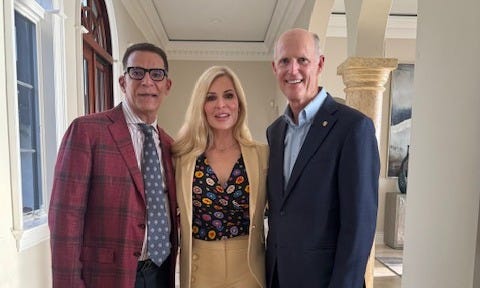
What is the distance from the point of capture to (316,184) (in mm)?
1201

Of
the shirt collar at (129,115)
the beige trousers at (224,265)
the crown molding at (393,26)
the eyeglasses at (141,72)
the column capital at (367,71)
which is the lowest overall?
the beige trousers at (224,265)

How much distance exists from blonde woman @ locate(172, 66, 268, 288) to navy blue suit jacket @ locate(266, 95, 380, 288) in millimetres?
133

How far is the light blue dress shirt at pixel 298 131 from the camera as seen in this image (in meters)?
1.30

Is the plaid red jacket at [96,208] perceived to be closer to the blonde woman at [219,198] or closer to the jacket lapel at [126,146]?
the jacket lapel at [126,146]

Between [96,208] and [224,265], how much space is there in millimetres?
545

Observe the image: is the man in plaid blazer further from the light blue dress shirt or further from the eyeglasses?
the light blue dress shirt

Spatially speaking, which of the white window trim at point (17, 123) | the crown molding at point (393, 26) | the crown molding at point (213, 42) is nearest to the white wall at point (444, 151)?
the white window trim at point (17, 123)

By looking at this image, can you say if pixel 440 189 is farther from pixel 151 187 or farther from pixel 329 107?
pixel 151 187

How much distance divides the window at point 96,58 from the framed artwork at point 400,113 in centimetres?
412

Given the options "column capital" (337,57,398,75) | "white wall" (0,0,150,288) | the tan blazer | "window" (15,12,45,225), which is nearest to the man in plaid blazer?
the tan blazer

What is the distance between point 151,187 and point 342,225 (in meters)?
0.72

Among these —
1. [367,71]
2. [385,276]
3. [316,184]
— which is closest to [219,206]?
[316,184]

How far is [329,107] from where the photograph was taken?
128 centimetres

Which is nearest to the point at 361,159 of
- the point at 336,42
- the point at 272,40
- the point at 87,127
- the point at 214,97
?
the point at 214,97
